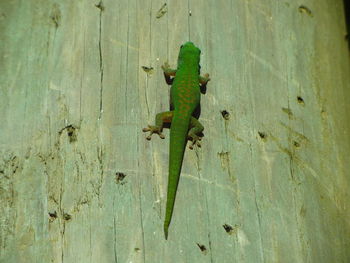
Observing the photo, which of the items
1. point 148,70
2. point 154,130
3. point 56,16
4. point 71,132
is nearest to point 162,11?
point 148,70

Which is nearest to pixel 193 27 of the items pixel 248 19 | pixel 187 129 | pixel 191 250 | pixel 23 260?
pixel 248 19

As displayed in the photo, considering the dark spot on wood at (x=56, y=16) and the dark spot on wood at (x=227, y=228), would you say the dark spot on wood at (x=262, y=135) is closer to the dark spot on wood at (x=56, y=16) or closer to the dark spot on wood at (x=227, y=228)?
the dark spot on wood at (x=227, y=228)

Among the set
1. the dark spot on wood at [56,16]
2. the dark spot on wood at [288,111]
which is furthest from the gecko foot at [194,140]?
the dark spot on wood at [56,16]

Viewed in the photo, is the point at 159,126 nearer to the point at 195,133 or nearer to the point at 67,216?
the point at 195,133

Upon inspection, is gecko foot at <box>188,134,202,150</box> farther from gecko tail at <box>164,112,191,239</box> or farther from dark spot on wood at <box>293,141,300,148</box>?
dark spot on wood at <box>293,141,300,148</box>

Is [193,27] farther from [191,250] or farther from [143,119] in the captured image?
[191,250]
